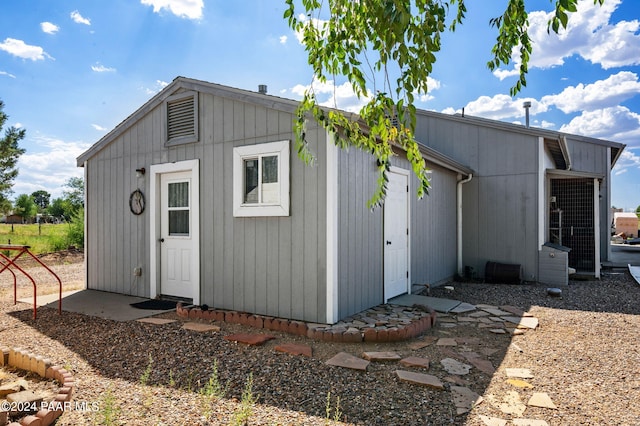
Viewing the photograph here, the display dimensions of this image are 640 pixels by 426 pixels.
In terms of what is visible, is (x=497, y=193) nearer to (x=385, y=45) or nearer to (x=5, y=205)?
(x=385, y=45)

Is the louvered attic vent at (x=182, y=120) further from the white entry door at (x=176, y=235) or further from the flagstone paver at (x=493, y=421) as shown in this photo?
the flagstone paver at (x=493, y=421)

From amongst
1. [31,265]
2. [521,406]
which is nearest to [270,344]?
[521,406]

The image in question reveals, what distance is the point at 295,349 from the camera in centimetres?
367

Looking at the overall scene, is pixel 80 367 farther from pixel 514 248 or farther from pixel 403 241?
pixel 514 248

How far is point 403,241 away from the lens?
6.11 meters

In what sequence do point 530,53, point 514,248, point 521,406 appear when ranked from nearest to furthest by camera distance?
1. point 530,53
2. point 521,406
3. point 514,248

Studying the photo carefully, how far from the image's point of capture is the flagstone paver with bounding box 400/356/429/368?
3.31m

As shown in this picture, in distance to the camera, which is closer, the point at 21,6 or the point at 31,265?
the point at 21,6

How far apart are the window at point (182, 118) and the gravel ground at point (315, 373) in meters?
2.54

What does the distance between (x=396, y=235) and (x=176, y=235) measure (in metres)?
3.38

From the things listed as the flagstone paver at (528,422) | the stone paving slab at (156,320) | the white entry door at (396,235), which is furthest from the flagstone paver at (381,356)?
the stone paving slab at (156,320)

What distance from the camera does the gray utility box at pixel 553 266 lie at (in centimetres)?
763

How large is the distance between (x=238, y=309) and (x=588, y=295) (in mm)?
6014

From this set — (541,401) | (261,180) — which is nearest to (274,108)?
(261,180)
